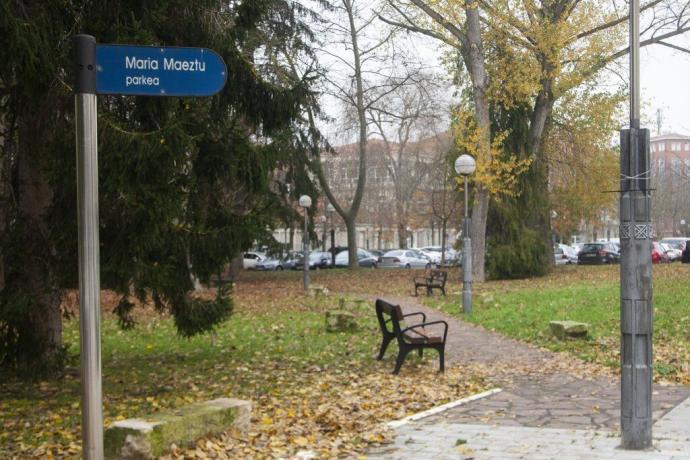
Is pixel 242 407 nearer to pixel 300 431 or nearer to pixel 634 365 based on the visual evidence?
pixel 300 431

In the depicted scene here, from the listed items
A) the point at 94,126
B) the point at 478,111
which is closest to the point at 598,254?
the point at 478,111

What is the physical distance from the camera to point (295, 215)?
3569cm

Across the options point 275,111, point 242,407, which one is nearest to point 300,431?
point 242,407

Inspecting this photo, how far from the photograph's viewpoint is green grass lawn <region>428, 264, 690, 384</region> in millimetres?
11555

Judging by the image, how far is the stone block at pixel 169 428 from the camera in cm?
605

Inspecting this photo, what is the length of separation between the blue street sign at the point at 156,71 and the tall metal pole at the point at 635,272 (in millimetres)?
3300

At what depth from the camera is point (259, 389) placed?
951cm

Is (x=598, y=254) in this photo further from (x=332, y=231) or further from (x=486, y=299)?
(x=486, y=299)

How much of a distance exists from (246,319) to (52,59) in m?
10.7

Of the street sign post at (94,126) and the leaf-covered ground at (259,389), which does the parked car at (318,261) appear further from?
the street sign post at (94,126)

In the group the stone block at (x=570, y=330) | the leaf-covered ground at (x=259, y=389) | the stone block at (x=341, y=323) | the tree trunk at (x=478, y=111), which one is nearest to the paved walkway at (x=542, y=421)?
the leaf-covered ground at (x=259, y=389)

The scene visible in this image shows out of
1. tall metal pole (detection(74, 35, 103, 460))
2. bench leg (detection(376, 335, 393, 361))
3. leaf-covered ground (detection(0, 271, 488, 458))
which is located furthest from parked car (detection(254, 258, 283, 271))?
tall metal pole (detection(74, 35, 103, 460))

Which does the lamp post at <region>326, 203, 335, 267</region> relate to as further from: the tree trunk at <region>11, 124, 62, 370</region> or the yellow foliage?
the tree trunk at <region>11, 124, 62, 370</region>

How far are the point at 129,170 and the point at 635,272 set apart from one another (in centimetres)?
488
